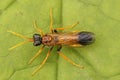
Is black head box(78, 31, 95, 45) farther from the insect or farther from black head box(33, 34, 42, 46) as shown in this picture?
black head box(33, 34, 42, 46)

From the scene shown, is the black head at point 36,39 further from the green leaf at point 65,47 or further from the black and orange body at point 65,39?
the green leaf at point 65,47

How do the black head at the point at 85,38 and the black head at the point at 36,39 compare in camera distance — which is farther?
the black head at the point at 36,39

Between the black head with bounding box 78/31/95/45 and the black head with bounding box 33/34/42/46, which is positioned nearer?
the black head with bounding box 78/31/95/45

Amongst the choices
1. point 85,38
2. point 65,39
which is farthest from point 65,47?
point 85,38

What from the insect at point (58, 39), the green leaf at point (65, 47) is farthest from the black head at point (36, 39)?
the green leaf at point (65, 47)

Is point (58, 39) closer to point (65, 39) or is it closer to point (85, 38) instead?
point (65, 39)

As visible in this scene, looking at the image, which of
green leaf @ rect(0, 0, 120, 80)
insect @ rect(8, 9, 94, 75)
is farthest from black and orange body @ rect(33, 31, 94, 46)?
green leaf @ rect(0, 0, 120, 80)

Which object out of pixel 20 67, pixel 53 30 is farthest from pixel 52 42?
pixel 20 67
